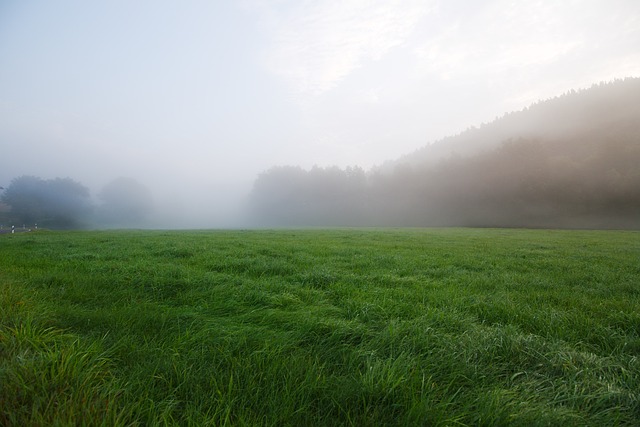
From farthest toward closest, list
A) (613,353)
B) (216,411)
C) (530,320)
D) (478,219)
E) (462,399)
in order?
(478,219)
(530,320)
(613,353)
(462,399)
(216,411)

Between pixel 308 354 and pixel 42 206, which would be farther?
pixel 42 206

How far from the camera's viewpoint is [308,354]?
3.00m

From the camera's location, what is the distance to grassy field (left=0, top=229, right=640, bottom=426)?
81.3 inches

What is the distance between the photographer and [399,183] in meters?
110

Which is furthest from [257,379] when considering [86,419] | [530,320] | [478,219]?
[478,219]

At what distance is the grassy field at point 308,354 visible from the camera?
206 centimetres

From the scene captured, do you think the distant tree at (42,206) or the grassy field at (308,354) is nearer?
the grassy field at (308,354)

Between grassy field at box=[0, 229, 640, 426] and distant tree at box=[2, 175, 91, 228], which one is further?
distant tree at box=[2, 175, 91, 228]

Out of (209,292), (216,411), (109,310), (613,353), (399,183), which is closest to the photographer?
(216,411)

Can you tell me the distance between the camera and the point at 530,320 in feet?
14.1

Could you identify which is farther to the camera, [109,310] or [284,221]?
[284,221]

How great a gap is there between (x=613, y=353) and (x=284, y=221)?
114697mm

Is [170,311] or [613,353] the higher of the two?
[170,311]

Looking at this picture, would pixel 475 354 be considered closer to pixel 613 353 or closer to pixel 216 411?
pixel 613 353
